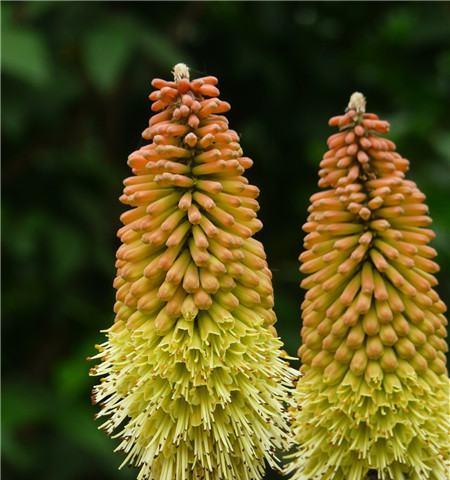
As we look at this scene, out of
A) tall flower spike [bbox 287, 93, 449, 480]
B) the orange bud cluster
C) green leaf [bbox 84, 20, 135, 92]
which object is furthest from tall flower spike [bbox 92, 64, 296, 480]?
green leaf [bbox 84, 20, 135, 92]

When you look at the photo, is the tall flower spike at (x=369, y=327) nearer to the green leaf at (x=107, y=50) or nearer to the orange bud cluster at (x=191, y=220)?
the orange bud cluster at (x=191, y=220)

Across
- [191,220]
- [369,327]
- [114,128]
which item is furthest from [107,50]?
[369,327]

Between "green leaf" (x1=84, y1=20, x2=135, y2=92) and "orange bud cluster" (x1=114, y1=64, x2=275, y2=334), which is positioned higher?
"green leaf" (x1=84, y1=20, x2=135, y2=92)

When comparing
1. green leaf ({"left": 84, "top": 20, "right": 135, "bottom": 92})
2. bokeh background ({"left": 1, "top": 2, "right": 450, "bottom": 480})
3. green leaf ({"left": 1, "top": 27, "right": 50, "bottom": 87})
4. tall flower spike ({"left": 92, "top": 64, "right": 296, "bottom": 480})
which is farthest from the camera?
bokeh background ({"left": 1, "top": 2, "right": 450, "bottom": 480})

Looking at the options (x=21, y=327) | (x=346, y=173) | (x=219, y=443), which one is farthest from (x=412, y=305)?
(x=21, y=327)

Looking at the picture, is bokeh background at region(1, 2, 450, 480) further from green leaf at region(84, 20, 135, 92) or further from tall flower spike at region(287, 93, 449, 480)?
tall flower spike at region(287, 93, 449, 480)

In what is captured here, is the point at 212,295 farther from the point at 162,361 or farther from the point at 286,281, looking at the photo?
the point at 286,281

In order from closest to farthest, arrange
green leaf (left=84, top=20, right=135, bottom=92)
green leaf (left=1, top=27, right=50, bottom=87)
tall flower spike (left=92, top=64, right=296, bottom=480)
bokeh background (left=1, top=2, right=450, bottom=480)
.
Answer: tall flower spike (left=92, top=64, right=296, bottom=480), green leaf (left=1, top=27, right=50, bottom=87), green leaf (left=84, top=20, right=135, bottom=92), bokeh background (left=1, top=2, right=450, bottom=480)
